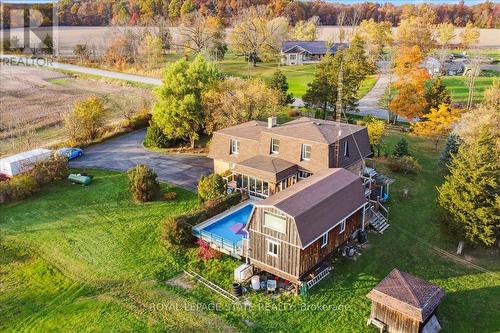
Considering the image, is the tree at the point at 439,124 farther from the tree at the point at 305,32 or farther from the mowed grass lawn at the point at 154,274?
the tree at the point at 305,32

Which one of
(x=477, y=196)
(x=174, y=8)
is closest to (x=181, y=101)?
(x=477, y=196)

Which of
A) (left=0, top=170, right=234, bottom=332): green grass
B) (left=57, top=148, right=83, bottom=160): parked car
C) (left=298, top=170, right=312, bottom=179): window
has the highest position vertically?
(left=298, top=170, right=312, bottom=179): window

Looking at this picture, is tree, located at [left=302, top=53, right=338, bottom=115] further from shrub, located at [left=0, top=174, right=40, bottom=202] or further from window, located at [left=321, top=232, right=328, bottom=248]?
shrub, located at [left=0, top=174, right=40, bottom=202]

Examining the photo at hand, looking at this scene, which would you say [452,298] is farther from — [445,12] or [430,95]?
[445,12]

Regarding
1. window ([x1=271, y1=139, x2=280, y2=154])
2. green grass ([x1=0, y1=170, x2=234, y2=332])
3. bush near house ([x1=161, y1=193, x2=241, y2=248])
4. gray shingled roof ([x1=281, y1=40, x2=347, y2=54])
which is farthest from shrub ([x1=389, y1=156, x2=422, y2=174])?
gray shingled roof ([x1=281, y1=40, x2=347, y2=54])

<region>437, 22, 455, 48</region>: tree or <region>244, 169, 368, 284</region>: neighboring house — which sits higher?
<region>437, 22, 455, 48</region>: tree

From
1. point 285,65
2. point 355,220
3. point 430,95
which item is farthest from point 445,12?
point 355,220
